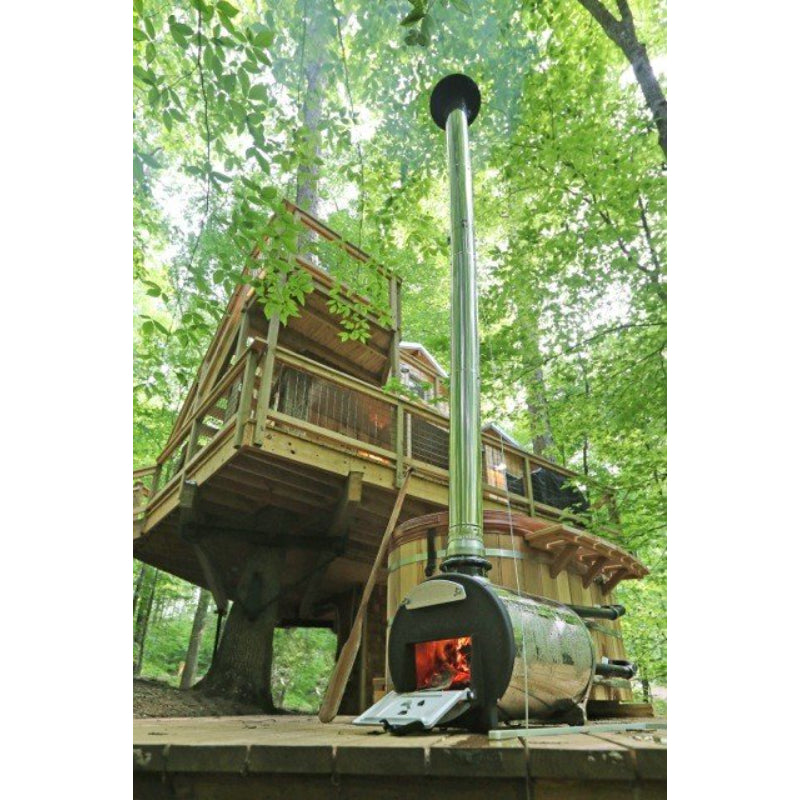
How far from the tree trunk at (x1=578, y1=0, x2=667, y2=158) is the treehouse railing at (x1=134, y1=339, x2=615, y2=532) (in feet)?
12.2

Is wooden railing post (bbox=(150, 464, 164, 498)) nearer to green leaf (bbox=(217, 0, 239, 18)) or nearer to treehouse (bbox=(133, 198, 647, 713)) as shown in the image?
treehouse (bbox=(133, 198, 647, 713))

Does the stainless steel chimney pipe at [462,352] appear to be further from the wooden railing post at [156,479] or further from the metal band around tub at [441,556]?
the wooden railing post at [156,479]

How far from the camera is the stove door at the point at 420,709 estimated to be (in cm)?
192

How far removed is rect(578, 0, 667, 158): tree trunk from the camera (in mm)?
5297

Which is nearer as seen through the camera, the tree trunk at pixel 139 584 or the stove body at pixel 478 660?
the stove body at pixel 478 660

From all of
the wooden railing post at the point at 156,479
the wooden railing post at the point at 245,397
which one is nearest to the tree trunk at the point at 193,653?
the wooden railing post at the point at 156,479

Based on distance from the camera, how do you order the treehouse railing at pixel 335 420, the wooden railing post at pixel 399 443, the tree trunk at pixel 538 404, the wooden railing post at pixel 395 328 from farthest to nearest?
the wooden railing post at pixel 395 328, the tree trunk at pixel 538 404, the wooden railing post at pixel 399 443, the treehouse railing at pixel 335 420

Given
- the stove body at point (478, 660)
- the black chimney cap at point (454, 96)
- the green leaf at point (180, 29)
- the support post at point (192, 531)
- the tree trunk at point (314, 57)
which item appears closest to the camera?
the stove body at point (478, 660)

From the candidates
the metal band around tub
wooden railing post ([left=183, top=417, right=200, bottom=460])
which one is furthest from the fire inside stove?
wooden railing post ([left=183, top=417, right=200, bottom=460])

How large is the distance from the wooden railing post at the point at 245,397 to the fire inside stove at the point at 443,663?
4083 millimetres

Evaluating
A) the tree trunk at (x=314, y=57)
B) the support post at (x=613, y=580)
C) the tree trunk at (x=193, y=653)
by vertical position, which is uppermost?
the tree trunk at (x=314, y=57)

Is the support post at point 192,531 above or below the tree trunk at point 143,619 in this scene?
above
